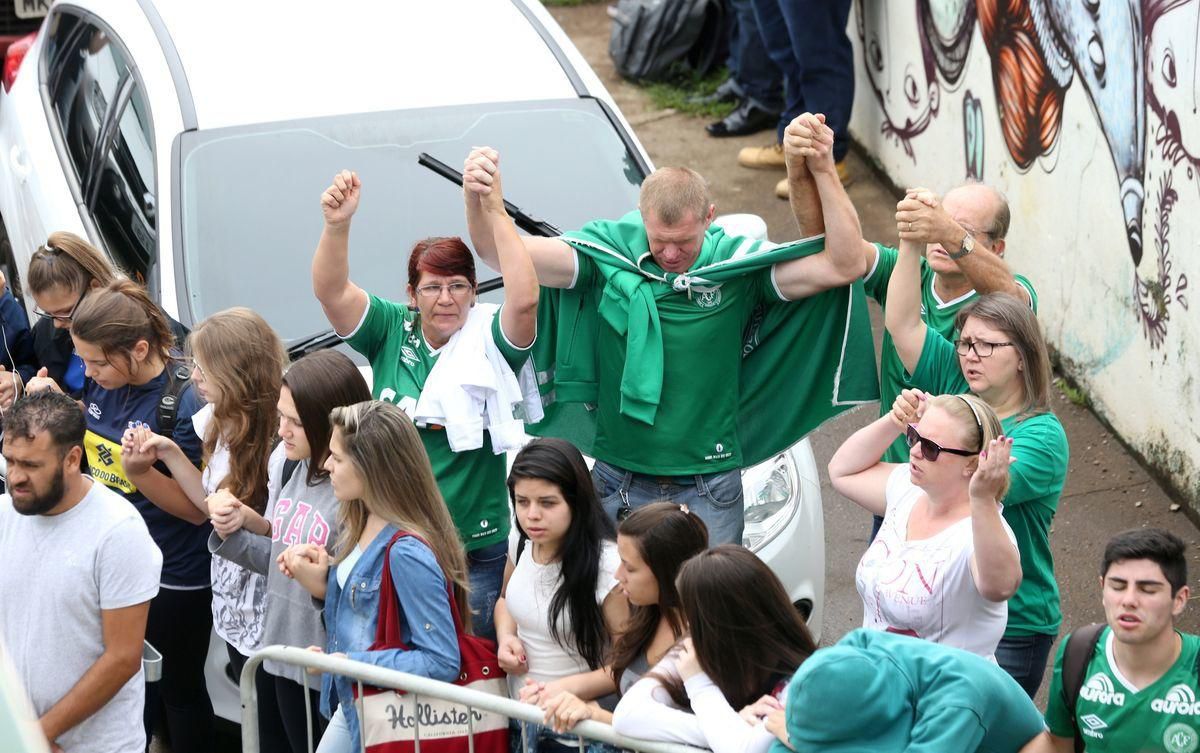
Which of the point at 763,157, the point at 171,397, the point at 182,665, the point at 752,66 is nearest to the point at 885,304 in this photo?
the point at 171,397

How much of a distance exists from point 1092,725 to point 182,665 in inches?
115

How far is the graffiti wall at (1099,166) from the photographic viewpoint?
6.36 meters

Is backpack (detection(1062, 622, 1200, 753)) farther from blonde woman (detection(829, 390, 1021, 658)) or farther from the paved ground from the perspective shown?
the paved ground

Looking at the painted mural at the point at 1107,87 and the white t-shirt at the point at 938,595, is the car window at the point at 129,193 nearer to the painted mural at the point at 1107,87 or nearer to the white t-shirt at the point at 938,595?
the white t-shirt at the point at 938,595

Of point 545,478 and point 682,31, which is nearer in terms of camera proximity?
point 545,478

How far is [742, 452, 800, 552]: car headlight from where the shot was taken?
523 cm

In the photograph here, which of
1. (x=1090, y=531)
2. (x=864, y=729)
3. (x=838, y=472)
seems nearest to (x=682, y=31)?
(x=1090, y=531)

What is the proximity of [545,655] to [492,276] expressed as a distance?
2.03 metres

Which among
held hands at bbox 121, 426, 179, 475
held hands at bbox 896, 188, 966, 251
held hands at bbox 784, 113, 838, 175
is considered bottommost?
held hands at bbox 121, 426, 179, 475

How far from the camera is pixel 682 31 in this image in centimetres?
1158

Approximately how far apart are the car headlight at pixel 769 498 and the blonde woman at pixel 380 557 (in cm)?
136

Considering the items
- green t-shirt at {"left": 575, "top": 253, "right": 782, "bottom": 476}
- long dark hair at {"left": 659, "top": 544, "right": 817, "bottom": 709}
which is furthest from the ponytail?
long dark hair at {"left": 659, "top": 544, "right": 817, "bottom": 709}

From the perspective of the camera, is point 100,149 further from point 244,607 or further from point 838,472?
point 838,472

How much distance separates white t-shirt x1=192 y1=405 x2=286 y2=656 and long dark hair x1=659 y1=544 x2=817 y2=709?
159 cm
